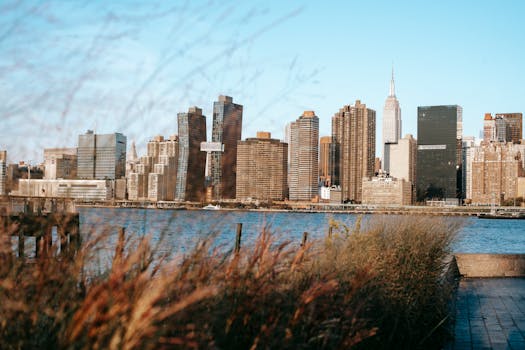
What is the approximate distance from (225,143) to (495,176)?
6745 inches

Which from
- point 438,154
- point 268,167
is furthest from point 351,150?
point 268,167

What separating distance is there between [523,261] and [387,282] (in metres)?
8.85

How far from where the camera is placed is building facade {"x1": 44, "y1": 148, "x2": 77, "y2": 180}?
3.85 metres

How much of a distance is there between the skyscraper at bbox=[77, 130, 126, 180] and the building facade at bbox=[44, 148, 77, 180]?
0.04 m

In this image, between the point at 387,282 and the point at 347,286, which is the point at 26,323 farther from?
the point at 387,282

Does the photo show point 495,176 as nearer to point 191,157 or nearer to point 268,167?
point 268,167

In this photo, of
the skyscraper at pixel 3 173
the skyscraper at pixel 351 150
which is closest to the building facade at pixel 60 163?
the skyscraper at pixel 3 173

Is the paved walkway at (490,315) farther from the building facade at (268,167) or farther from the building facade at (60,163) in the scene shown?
the building facade at (60,163)

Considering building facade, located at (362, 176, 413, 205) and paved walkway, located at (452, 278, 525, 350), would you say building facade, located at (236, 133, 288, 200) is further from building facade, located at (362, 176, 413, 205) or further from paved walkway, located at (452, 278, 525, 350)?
building facade, located at (362, 176, 413, 205)

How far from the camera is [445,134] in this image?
190000mm

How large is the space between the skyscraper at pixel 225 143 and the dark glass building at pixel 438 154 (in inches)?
6312

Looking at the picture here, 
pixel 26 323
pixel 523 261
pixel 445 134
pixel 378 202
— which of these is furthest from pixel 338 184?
pixel 26 323

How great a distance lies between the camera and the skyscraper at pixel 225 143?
3.85 metres

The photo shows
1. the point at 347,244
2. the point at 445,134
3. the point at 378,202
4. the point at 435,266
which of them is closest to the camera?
the point at 347,244
